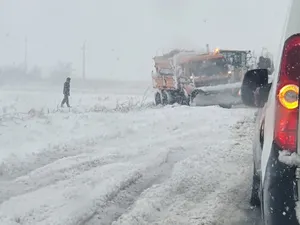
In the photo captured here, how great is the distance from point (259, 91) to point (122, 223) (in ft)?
6.56

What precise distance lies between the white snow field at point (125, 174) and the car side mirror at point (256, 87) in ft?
4.67

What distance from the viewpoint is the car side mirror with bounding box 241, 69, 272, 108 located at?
392cm

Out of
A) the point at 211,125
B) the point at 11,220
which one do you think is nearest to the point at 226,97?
the point at 211,125

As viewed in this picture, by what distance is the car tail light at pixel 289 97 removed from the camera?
9.62 feet

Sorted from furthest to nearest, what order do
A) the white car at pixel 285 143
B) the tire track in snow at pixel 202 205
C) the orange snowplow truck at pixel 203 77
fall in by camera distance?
the orange snowplow truck at pixel 203 77
the tire track in snow at pixel 202 205
the white car at pixel 285 143

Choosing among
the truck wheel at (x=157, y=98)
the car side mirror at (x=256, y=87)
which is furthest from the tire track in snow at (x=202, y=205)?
the truck wheel at (x=157, y=98)

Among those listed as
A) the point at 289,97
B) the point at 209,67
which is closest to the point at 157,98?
the point at 209,67

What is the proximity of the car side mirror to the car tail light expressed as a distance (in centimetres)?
94

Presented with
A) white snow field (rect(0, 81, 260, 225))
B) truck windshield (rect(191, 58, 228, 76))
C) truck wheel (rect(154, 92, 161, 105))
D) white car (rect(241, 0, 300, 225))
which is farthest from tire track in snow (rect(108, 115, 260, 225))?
truck wheel (rect(154, 92, 161, 105))

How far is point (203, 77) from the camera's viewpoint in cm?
2359

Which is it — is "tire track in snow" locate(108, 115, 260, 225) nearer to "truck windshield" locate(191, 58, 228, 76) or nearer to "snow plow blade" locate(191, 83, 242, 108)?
"snow plow blade" locate(191, 83, 242, 108)

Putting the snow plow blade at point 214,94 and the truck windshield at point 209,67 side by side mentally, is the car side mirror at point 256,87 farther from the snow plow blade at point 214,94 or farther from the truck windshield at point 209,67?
the truck windshield at point 209,67

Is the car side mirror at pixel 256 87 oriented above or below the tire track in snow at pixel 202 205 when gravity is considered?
above

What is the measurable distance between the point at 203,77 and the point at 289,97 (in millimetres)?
20767
